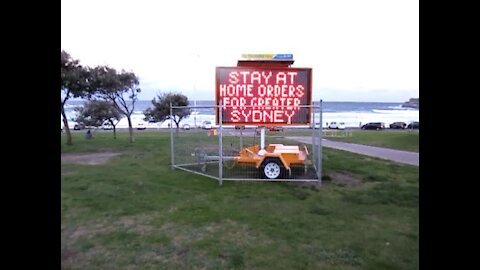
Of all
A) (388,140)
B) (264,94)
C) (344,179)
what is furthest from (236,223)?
(388,140)

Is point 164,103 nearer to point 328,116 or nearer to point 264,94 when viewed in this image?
point 264,94

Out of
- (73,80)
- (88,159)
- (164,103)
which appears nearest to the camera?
(88,159)

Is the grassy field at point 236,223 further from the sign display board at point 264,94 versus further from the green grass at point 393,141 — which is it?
the green grass at point 393,141

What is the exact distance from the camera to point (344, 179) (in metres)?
9.25

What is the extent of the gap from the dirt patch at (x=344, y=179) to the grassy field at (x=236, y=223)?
3 cm

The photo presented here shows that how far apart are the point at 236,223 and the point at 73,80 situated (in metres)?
15.8

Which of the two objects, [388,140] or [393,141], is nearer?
[393,141]

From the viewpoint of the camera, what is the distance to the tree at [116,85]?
67.6ft

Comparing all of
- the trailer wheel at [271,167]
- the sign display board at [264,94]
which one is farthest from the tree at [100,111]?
the trailer wheel at [271,167]

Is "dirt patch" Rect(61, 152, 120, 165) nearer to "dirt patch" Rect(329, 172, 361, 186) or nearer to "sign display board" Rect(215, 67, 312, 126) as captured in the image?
"sign display board" Rect(215, 67, 312, 126)

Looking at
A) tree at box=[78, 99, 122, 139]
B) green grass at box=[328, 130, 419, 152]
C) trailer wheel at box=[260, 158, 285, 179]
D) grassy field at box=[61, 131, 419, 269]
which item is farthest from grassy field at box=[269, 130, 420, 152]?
tree at box=[78, 99, 122, 139]

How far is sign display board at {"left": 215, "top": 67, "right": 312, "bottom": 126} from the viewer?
8594mm
